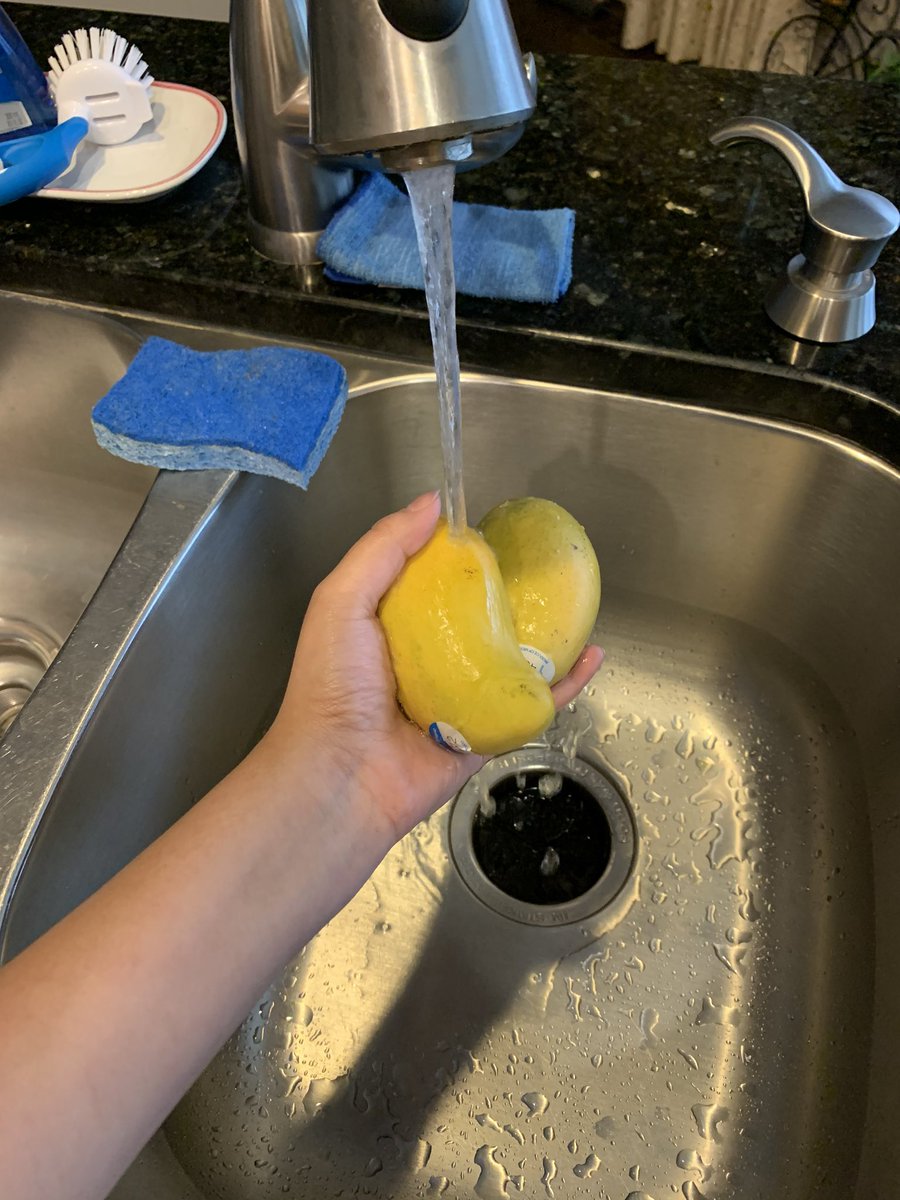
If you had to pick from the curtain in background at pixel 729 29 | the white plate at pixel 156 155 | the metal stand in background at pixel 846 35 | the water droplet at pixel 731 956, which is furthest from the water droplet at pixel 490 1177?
the curtain in background at pixel 729 29

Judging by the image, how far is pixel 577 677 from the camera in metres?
0.65

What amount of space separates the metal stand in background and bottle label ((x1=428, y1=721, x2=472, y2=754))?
6.84 ft

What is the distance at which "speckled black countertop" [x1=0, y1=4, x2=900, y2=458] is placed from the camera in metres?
0.65

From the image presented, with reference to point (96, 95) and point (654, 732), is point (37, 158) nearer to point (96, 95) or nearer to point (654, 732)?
point (96, 95)

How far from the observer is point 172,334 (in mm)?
740

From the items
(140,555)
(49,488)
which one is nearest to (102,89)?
(49,488)

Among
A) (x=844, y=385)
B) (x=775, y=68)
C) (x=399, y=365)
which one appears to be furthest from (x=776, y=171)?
(x=775, y=68)

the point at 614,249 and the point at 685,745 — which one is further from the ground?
the point at 614,249

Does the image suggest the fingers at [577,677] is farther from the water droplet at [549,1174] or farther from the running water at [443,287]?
the water droplet at [549,1174]

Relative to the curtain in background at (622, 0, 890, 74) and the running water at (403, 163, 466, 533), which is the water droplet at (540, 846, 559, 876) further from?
the curtain in background at (622, 0, 890, 74)

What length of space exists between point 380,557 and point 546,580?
0.11 m

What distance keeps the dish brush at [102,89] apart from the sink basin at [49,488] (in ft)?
0.61

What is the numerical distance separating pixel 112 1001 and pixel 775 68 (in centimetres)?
263

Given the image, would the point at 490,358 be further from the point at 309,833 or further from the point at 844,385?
the point at 309,833
